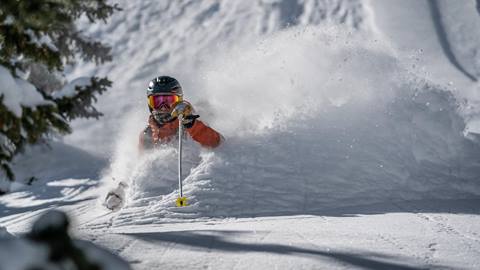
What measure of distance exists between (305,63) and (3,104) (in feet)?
29.2

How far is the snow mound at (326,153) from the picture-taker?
6945mm

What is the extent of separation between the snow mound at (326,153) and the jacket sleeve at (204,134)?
137mm

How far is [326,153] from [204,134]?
1789 mm

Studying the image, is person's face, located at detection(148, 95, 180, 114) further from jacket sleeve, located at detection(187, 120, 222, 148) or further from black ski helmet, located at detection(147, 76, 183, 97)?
jacket sleeve, located at detection(187, 120, 222, 148)

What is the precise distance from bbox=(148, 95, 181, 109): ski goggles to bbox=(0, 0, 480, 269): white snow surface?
28.3 inches

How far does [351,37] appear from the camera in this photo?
11547 mm

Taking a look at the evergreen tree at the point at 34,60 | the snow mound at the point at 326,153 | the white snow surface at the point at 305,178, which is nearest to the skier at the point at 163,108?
the white snow surface at the point at 305,178

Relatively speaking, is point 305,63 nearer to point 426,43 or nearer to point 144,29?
point 426,43

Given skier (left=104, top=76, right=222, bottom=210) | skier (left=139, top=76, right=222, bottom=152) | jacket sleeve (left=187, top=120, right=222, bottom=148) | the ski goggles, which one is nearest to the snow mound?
jacket sleeve (left=187, top=120, right=222, bottom=148)

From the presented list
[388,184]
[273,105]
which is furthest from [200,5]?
[388,184]

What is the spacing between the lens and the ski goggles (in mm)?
8625

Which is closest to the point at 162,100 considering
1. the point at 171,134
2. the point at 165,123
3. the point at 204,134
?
the point at 165,123

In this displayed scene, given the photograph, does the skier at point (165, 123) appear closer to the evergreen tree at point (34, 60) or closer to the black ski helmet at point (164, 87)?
the black ski helmet at point (164, 87)

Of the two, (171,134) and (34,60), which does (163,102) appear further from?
(34,60)
